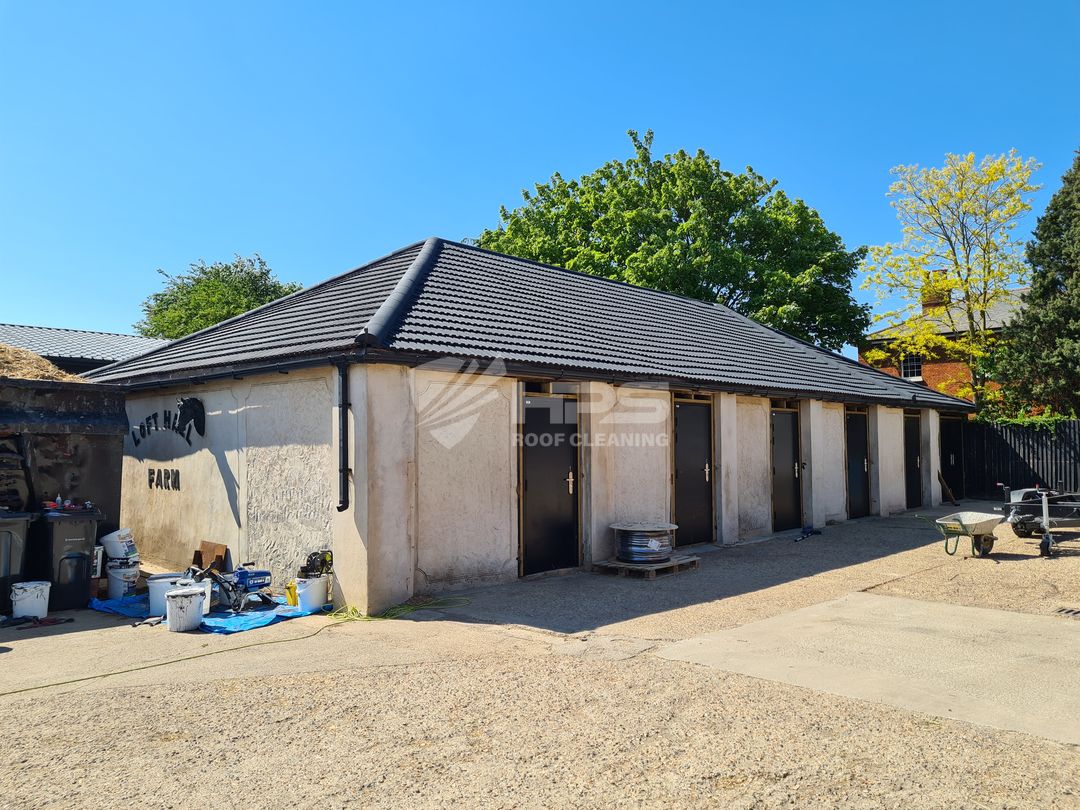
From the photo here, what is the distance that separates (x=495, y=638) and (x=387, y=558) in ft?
5.91

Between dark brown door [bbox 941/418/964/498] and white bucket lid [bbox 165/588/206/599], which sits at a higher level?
dark brown door [bbox 941/418/964/498]

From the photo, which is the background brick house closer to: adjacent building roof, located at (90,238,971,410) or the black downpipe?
adjacent building roof, located at (90,238,971,410)

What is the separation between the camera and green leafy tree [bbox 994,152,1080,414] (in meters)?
22.8

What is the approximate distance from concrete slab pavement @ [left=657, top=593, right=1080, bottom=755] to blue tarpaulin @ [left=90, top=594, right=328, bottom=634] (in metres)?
4.14

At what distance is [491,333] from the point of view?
1010 cm

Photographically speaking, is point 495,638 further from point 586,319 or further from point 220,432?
point 586,319

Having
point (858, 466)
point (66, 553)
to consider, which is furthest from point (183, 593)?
point (858, 466)

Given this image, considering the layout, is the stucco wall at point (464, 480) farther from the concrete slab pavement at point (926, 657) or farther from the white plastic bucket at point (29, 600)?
the white plastic bucket at point (29, 600)

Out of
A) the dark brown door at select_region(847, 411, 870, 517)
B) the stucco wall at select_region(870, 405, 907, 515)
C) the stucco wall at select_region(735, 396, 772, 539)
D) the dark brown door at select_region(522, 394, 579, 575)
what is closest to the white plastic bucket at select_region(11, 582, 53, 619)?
the dark brown door at select_region(522, 394, 579, 575)

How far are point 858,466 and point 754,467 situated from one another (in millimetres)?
4690

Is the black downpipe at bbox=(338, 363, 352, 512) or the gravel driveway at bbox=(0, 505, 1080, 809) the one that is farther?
the black downpipe at bbox=(338, 363, 352, 512)

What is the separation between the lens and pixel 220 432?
33.3ft

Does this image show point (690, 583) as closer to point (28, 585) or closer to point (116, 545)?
point (116, 545)

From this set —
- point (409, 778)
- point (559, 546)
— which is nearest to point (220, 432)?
point (559, 546)
